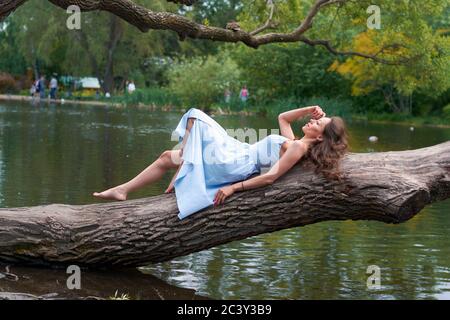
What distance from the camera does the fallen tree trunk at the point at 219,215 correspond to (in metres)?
6.36

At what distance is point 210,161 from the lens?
22.1 feet

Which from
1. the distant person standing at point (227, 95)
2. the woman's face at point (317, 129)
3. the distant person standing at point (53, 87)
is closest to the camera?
the woman's face at point (317, 129)

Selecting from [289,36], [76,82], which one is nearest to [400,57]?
[289,36]

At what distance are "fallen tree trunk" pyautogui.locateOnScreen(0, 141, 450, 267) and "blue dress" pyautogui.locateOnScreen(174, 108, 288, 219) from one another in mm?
139

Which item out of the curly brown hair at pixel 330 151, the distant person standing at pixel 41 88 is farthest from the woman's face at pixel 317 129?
the distant person standing at pixel 41 88

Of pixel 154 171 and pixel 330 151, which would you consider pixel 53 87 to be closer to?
pixel 154 171

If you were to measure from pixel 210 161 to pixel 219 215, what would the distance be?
1.49ft

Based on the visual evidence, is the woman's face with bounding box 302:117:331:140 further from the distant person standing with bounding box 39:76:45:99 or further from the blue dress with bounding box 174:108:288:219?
the distant person standing with bounding box 39:76:45:99

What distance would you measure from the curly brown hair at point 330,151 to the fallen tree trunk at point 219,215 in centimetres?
7

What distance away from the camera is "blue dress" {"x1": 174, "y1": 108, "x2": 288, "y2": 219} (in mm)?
6633

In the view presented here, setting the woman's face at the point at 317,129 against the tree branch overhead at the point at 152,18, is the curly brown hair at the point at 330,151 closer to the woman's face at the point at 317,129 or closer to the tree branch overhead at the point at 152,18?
the woman's face at the point at 317,129

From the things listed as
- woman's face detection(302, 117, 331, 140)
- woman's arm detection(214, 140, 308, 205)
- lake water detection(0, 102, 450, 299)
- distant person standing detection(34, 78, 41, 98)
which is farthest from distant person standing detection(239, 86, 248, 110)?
woman's arm detection(214, 140, 308, 205)
